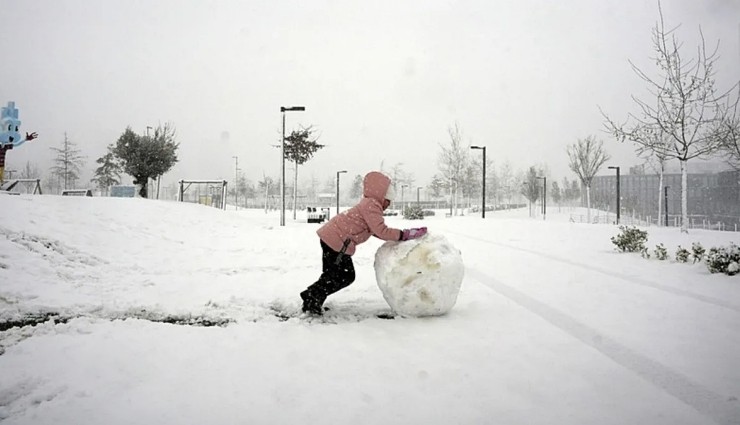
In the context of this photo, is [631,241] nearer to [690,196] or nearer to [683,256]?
[683,256]

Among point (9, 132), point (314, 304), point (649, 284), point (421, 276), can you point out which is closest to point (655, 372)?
point (421, 276)

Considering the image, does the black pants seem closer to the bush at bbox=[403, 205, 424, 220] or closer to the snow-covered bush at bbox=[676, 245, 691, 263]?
the snow-covered bush at bbox=[676, 245, 691, 263]

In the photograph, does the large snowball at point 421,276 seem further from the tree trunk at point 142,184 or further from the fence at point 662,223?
the fence at point 662,223

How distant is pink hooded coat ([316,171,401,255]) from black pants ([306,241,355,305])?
0.38 ft

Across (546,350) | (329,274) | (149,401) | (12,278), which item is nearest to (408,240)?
(329,274)

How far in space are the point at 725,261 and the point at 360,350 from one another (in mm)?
7218

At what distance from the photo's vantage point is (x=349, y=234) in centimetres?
424

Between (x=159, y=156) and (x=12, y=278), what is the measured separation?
1881cm

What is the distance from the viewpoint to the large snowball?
4.08 meters

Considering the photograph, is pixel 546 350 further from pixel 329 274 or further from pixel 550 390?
pixel 329 274

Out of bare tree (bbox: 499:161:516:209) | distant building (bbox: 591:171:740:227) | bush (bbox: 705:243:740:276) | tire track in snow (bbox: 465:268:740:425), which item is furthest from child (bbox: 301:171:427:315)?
bare tree (bbox: 499:161:516:209)

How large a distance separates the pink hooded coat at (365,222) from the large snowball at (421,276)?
26cm

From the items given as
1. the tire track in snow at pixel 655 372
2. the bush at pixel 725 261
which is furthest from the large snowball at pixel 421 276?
the bush at pixel 725 261

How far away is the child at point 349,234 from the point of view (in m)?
4.19
